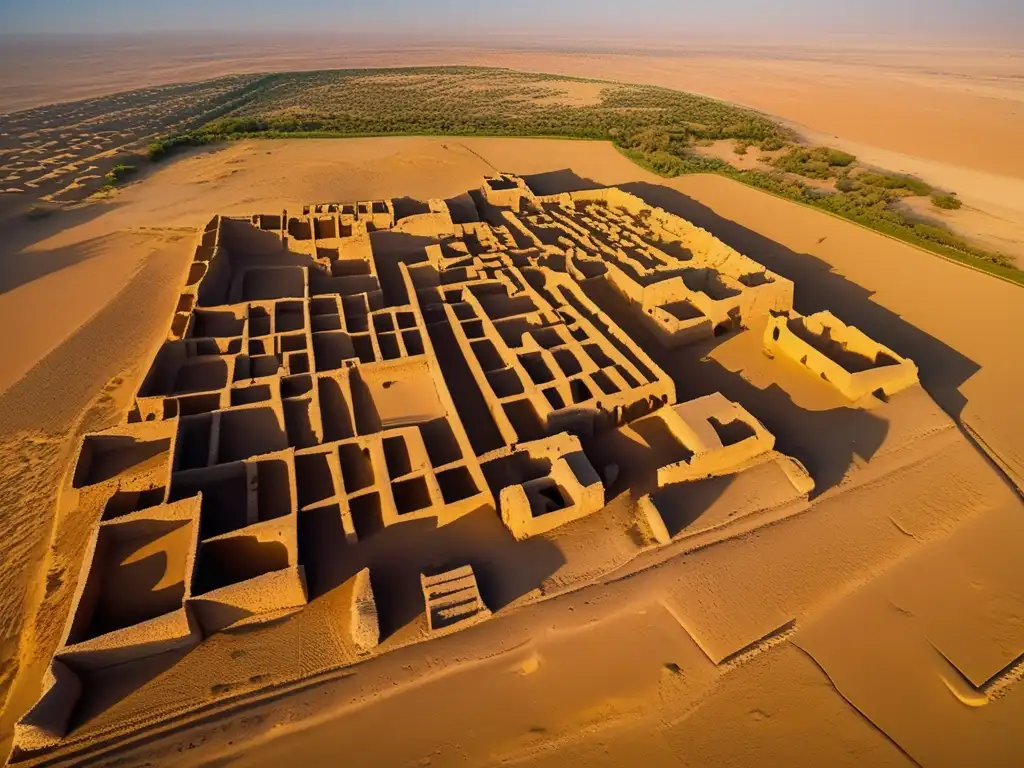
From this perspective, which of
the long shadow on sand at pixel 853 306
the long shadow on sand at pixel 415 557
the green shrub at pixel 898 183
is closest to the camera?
the long shadow on sand at pixel 415 557

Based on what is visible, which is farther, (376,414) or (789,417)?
(789,417)

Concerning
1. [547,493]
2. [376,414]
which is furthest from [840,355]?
[376,414]

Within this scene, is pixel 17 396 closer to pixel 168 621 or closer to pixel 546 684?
pixel 168 621

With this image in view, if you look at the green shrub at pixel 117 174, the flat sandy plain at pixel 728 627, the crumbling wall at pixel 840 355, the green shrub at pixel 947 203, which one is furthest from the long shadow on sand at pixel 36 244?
the green shrub at pixel 947 203

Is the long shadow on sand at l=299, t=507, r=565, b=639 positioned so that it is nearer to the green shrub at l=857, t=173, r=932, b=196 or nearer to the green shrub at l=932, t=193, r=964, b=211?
the green shrub at l=932, t=193, r=964, b=211

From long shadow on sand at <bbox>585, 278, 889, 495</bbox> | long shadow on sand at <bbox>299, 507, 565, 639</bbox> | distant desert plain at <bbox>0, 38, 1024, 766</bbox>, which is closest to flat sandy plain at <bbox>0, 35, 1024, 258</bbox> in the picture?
distant desert plain at <bbox>0, 38, 1024, 766</bbox>

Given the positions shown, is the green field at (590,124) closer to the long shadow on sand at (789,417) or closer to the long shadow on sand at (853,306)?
the long shadow on sand at (853,306)

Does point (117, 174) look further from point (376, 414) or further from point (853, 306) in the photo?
point (853, 306)
